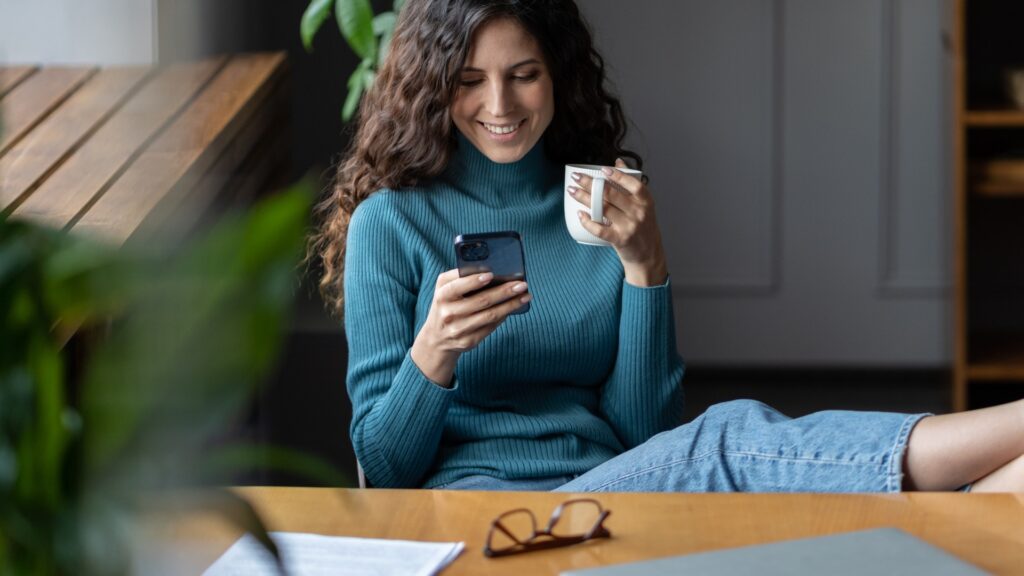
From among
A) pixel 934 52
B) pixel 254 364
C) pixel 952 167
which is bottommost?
pixel 254 364

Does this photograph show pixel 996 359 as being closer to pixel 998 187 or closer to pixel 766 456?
pixel 998 187

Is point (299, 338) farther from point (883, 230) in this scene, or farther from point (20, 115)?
point (883, 230)

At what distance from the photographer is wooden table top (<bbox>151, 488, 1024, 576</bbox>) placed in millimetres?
849

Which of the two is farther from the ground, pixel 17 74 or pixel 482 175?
pixel 17 74

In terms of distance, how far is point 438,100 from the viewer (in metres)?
1.49

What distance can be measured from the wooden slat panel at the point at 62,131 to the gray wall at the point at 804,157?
1672mm

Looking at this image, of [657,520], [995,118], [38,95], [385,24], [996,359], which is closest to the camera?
[657,520]

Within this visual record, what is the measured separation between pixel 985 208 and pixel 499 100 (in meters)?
2.08

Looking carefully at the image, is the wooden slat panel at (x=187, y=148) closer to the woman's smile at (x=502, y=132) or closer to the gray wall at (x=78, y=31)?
the gray wall at (x=78, y=31)

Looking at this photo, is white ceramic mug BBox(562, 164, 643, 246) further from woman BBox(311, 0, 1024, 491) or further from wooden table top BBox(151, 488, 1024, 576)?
wooden table top BBox(151, 488, 1024, 576)

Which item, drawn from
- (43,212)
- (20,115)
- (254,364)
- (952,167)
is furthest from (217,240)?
(952,167)

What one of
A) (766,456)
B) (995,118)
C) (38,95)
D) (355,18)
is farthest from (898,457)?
(995,118)

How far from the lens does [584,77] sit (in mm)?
1586

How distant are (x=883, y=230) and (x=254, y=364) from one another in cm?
331
